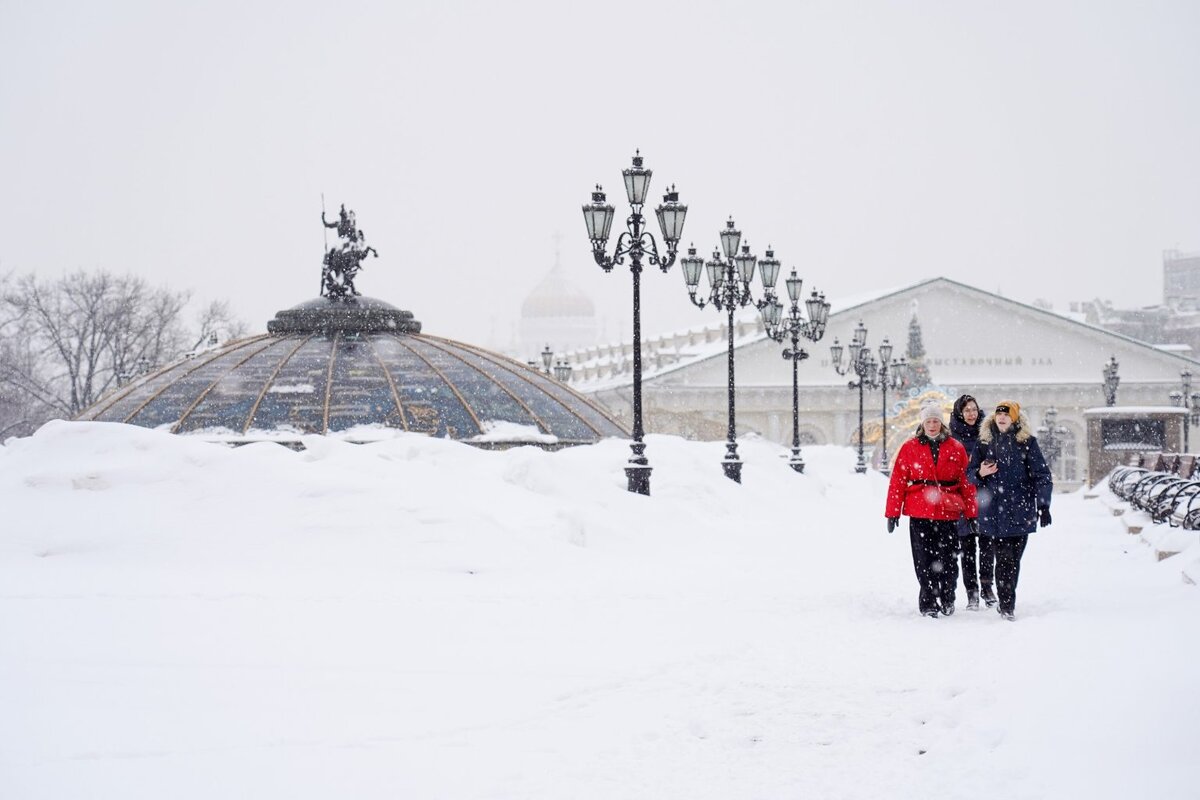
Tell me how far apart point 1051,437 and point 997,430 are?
4597 cm

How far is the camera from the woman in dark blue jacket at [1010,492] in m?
9.55

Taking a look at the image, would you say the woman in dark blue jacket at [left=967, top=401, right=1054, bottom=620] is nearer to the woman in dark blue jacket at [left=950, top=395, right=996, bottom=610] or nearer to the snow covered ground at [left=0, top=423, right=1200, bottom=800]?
the woman in dark blue jacket at [left=950, top=395, right=996, bottom=610]

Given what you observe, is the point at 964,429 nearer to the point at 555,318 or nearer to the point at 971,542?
the point at 971,542

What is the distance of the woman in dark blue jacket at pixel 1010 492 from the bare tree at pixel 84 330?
3821cm

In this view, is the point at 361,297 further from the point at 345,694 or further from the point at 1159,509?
the point at 345,694

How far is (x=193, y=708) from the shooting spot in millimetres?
6207

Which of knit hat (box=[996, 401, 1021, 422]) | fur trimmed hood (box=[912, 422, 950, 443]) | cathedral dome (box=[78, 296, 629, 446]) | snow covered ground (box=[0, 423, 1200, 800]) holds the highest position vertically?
cathedral dome (box=[78, 296, 629, 446])

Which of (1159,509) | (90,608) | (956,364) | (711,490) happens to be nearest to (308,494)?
(90,608)

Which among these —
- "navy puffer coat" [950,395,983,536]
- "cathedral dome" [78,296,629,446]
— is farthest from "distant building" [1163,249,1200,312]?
"navy puffer coat" [950,395,983,536]

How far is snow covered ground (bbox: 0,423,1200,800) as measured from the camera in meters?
5.50

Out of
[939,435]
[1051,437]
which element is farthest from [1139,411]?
[1051,437]

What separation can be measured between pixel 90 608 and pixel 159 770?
129 inches

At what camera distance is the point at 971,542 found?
1010 cm

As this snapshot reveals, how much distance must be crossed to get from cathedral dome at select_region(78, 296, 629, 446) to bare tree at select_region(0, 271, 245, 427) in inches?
923
